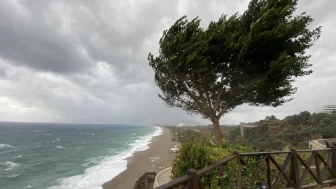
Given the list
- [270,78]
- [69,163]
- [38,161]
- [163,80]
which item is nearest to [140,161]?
[69,163]

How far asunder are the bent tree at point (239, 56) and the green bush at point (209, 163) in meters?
2.68

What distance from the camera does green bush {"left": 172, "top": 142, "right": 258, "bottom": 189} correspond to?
19.4ft

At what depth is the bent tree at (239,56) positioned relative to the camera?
8844mm

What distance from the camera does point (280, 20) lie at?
9.08 meters

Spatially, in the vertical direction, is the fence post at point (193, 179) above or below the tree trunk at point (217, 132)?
below

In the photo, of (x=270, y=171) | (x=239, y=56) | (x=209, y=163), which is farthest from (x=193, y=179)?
(x=239, y=56)

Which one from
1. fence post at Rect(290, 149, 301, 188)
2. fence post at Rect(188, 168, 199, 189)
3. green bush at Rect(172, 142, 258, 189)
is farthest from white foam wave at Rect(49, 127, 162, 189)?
fence post at Rect(188, 168, 199, 189)

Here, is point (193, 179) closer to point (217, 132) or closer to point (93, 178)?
point (217, 132)

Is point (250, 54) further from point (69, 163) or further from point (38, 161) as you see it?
point (38, 161)

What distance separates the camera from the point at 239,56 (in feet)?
30.2

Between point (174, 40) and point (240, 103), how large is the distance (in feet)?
15.8

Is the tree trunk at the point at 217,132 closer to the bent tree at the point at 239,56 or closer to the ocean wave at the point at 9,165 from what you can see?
the bent tree at the point at 239,56

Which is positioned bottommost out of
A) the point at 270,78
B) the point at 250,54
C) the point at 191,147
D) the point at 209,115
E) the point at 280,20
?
the point at 191,147

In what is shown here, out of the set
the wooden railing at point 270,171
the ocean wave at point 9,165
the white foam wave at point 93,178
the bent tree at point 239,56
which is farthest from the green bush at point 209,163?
the ocean wave at point 9,165
